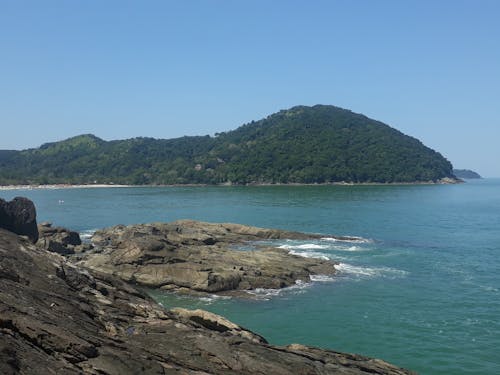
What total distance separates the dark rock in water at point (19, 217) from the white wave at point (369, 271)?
94.5ft

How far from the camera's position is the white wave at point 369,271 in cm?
4508

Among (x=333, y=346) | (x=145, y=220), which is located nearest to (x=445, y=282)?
(x=333, y=346)

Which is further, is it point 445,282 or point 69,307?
point 445,282

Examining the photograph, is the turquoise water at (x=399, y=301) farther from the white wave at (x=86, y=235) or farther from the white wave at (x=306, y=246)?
the white wave at (x=86, y=235)

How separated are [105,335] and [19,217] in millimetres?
21989

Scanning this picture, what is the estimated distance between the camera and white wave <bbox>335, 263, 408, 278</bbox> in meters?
45.1

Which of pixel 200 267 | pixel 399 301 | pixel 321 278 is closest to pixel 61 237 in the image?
pixel 200 267

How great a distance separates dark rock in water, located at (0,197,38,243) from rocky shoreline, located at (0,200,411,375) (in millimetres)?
13193

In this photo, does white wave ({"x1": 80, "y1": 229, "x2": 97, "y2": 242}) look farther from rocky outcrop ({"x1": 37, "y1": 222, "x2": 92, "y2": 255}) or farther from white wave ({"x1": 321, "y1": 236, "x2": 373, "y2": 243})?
white wave ({"x1": 321, "y1": 236, "x2": 373, "y2": 243})

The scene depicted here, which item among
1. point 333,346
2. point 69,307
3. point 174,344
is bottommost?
point 333,346

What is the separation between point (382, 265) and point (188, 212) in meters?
67.4

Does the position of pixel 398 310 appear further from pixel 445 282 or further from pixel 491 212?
pixel 491 212

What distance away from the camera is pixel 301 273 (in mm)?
43594

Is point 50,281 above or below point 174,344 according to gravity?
Answer: above
